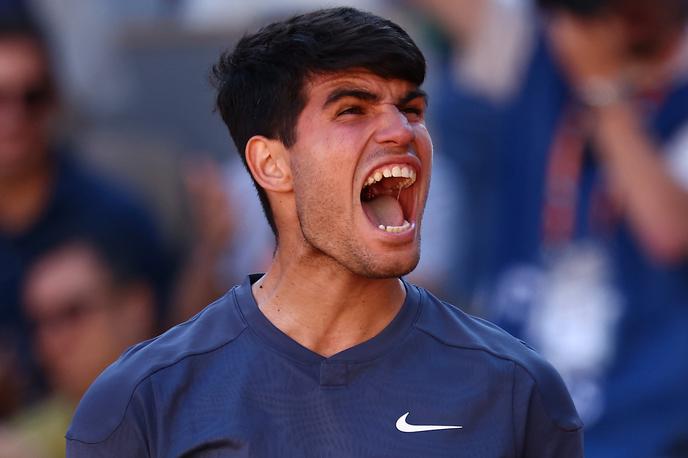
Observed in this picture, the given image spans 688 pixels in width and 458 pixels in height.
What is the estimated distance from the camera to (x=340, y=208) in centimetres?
279

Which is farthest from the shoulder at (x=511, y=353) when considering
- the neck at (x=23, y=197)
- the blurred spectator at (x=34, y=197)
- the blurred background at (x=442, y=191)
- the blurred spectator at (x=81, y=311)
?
the neck at (x=23, y=197)

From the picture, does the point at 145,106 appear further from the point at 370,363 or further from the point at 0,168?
the point at 370,363

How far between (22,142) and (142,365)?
392 centimetres

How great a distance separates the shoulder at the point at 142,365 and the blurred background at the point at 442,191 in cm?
238

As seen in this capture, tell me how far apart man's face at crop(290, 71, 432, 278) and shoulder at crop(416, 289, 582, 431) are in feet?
0.50

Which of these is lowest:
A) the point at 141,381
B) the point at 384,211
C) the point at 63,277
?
the point at 63,277

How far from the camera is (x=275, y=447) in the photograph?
2.63 metres

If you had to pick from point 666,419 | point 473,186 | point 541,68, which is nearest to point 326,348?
point 666,419

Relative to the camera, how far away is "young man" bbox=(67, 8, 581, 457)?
104 inches

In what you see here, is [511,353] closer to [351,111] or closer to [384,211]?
[384,211]

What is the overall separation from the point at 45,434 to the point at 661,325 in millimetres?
2695

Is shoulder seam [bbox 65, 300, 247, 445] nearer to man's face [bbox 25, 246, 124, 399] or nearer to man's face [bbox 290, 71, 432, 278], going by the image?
man's face [bbox 290, 71, 432, 278]

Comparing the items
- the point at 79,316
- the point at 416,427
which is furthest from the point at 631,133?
the point at 79,316

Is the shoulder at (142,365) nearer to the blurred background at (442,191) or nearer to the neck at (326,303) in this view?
the neck at (326,303)
